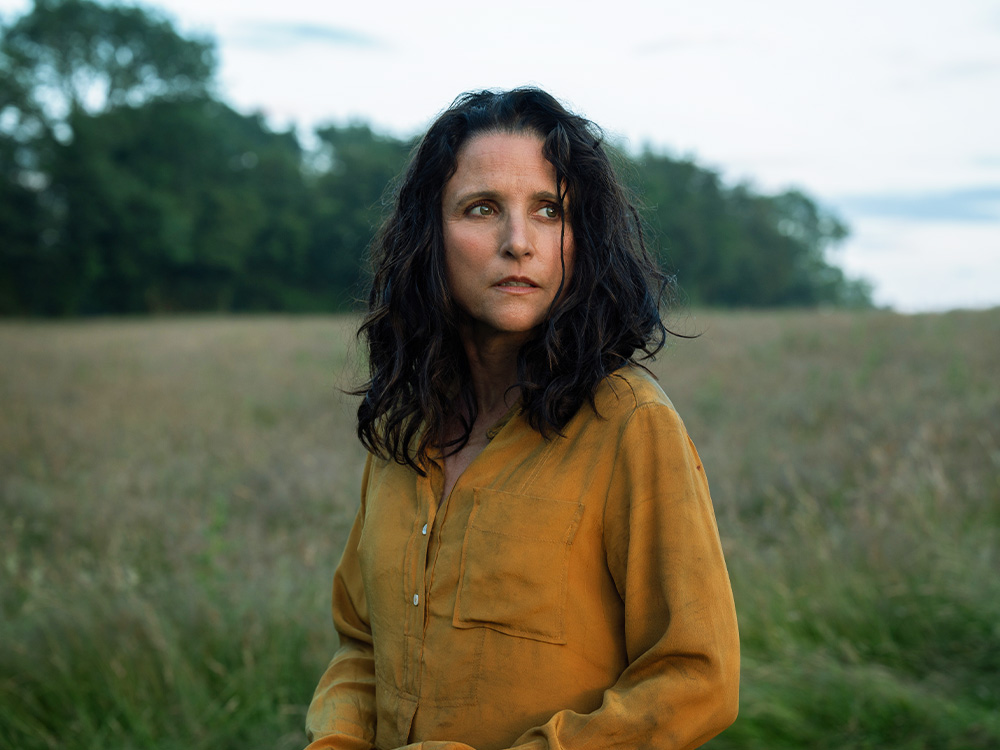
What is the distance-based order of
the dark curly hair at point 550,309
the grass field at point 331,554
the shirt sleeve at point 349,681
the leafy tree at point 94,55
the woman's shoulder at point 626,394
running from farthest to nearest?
the leafy tree at point 94,55
the grass field at point 331,554
the shirt sleeve at point 349,681
the dark curly hair at point 550,309
the woman's shoulder at point 626,394

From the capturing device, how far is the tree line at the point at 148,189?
3625cm

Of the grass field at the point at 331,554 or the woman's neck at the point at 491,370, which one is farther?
the grass field at the point at 331,554

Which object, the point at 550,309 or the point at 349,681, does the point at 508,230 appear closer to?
the point at 550,309

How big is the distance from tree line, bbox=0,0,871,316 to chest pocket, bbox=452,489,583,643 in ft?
89.0

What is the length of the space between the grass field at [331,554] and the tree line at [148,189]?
20.9m

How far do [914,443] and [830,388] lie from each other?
8.91ft

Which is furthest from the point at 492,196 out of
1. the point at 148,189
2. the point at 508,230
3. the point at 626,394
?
the point at 148,189

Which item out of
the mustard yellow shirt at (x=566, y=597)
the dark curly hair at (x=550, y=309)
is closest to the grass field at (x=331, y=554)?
the dark curly hair at (x=550, y=309)

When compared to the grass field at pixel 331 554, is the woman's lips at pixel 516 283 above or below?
above

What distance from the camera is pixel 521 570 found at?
1.55m

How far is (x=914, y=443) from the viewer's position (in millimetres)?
5539

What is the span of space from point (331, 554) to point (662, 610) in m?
3.85

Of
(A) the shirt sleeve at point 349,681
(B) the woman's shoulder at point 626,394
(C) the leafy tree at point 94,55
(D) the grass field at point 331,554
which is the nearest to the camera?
(B) the woman's shoulder at point 626,394

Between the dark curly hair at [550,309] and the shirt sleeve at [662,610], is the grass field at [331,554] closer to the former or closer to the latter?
the dark curly hair at [550,309]
